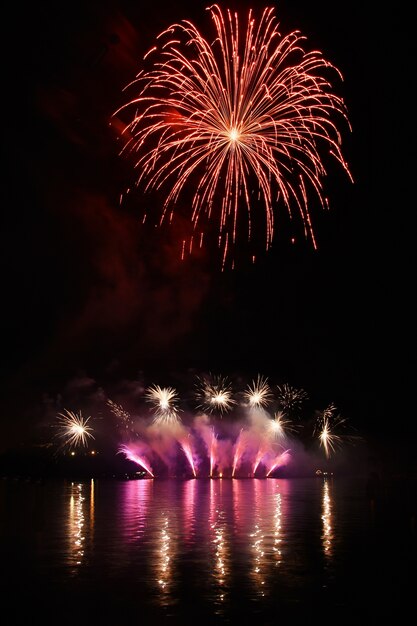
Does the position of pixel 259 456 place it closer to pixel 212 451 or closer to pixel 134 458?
pixel 212 451

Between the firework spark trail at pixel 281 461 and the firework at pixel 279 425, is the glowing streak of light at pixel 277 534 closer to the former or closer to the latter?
the firework at pixel 279 425

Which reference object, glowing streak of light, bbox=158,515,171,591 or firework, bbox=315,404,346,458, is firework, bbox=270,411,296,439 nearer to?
firework, bbox=315,404,346,458

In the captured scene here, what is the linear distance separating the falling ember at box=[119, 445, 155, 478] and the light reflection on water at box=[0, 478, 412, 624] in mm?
44501

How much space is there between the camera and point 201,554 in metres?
17.5

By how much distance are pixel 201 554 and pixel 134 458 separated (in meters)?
60.8

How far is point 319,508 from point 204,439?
43.3 metres

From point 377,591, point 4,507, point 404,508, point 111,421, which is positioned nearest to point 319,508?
point 404,508

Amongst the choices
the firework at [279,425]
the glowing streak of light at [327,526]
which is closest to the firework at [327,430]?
the firework at [279,425]

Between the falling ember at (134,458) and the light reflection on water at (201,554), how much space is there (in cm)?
4450

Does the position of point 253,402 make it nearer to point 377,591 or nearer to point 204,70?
point 204,70

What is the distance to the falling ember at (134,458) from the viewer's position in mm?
75562

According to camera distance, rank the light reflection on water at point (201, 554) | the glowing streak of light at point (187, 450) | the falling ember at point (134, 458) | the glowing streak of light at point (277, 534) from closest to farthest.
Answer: the light reflection on water at point (201, 554) → the glowing streak of light at point (277, 534) → the glowing streak of light at point (187, 450) → the falling ember at point (134, 458)

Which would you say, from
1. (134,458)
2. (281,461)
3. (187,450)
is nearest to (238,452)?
(187,450)

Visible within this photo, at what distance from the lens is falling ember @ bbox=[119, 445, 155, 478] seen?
75562 millimetres
